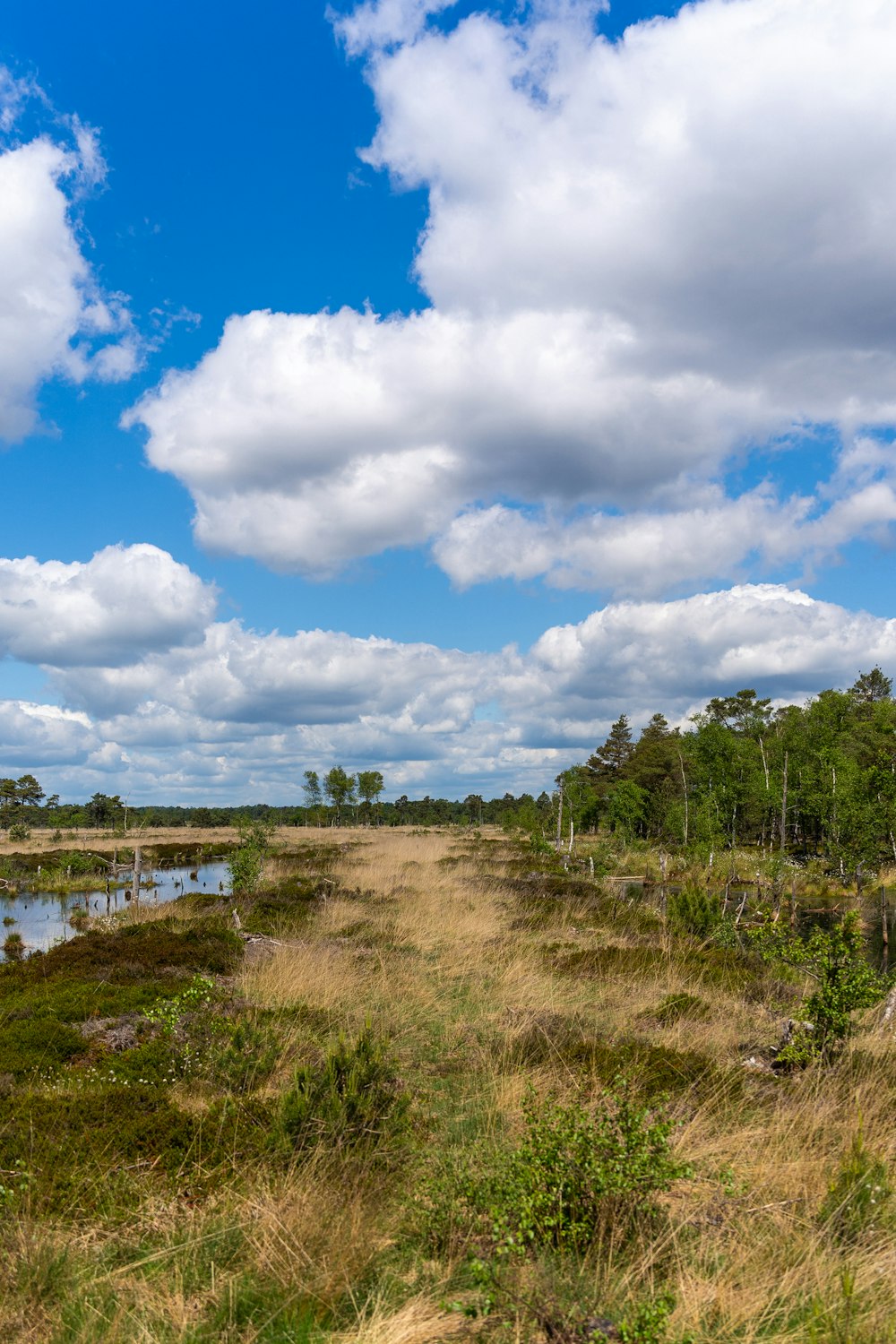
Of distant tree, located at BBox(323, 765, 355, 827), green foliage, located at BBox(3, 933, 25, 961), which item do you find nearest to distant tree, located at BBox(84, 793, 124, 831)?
distant tree, located at BBox(323, 765, 355, 827)

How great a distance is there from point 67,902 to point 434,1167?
2728 cm

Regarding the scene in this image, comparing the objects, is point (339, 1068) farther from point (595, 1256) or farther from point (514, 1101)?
point (595, 1256)

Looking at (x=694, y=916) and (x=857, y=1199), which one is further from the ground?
(x=857, y=1199)

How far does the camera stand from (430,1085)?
23.5 ft

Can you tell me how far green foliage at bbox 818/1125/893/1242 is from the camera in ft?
13.7

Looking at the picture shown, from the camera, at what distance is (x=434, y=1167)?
5215 mm

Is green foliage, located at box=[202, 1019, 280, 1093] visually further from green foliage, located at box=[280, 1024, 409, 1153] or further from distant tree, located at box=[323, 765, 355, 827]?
distant tree, located at box=[323, 765, 355, 827]

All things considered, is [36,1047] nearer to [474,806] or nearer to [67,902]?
[67,902]

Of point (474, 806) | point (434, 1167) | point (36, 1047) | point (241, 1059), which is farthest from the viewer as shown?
point (474, 806)

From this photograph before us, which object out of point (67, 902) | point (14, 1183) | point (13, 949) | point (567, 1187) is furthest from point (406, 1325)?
point (67, 902)

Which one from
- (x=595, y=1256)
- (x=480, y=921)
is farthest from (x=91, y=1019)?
(x=480, y=921)

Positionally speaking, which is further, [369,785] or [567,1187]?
[369,785]

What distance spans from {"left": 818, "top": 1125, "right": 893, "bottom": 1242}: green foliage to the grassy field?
2 cm

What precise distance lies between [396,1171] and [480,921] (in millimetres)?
11393
